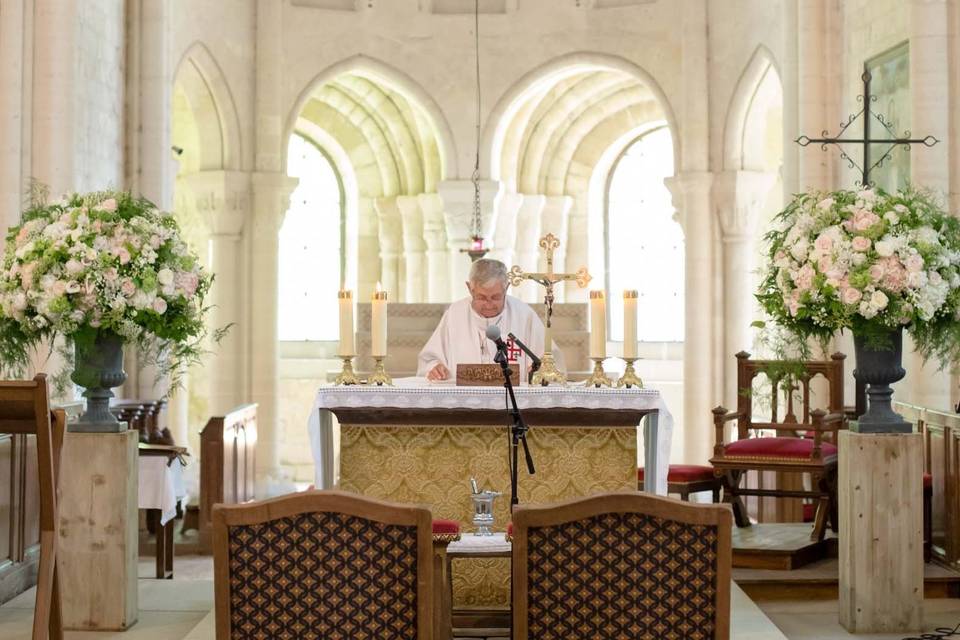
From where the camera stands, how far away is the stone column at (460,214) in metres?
17.0

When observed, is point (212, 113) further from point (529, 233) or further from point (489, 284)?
point (489, 284)

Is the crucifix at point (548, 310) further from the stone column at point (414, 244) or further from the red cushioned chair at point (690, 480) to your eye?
the stone column at point (414, 244)

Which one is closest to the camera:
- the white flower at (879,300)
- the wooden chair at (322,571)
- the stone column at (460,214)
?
the wooden chair at (322,571)

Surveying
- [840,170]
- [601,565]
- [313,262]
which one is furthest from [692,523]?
[313,262]

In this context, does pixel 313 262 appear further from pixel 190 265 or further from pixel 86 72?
pixel 190 265

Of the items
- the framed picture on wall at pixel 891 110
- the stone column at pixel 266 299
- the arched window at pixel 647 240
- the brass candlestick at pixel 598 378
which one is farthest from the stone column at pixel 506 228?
Result: the brass candlestick at pixel 598 378

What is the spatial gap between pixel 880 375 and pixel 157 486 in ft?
16.6

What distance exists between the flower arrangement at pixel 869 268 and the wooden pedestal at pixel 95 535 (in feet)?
11.0

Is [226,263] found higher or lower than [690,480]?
higher

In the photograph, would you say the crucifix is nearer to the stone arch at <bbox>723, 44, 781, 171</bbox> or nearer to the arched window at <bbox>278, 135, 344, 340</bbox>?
the stone arch at <bbox>723, 44, 781, 171</bbox>

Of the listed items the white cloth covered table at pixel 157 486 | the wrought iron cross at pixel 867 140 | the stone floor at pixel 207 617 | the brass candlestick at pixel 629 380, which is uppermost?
the wrought iron cross at pixel 867 140

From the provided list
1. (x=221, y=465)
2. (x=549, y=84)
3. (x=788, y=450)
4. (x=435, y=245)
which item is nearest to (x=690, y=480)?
(x=788, y=450)

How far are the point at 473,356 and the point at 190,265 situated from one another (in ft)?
6.47

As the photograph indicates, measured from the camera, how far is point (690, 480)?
354 inches
